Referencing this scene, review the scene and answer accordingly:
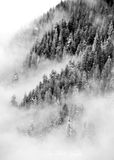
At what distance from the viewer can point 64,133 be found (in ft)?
410

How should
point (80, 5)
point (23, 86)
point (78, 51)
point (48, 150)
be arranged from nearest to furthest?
point (48, 150) < point (78, 51) < point (23, 86) < point (80, 5)

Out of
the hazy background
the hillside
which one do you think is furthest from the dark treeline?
the hazy background

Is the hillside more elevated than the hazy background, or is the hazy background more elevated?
the hillside

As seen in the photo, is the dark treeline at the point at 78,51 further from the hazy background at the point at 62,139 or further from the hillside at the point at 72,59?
the hazy background at the point at 62,139

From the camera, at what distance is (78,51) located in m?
158

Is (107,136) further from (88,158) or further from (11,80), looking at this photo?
(11,80)

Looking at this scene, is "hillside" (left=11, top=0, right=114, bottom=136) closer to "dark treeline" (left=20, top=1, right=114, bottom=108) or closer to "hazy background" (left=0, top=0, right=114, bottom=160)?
"dark treeline" (left=20, top=1, right=114, bottom=108)

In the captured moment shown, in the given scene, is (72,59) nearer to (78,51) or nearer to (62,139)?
(78,51)

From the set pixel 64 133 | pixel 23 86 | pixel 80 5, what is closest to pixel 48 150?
pixel 64 133

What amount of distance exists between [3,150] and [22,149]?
939cm

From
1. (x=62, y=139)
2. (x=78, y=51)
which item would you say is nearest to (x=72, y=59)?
(x=78, y=51)

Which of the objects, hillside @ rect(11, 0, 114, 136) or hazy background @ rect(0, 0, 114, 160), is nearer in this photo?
hazy background @ rect(0, 0, 114, 160)

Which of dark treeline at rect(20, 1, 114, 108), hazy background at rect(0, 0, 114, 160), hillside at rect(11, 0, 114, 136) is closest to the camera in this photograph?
hazy background at rect(0, 0, 114, 160)

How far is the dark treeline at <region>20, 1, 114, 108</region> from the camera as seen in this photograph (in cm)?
13738
